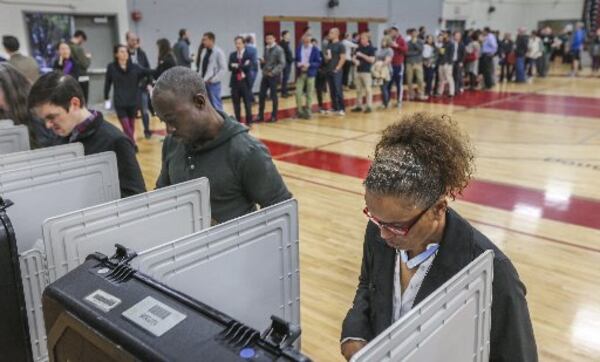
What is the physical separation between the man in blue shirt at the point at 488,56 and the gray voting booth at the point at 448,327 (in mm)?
12960

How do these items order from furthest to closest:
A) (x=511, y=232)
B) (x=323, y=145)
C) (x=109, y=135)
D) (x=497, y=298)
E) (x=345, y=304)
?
(x=323, y=145)
(x=511, y=232)
(x=345, y=304)
(x=109, y=135)
(x=497, y=298)

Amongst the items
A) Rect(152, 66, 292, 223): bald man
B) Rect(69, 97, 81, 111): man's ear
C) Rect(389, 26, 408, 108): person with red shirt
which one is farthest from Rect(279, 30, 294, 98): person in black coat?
Rect(152, 66, 292, 223): bald man

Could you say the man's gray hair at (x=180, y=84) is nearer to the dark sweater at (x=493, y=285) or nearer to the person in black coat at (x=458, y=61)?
the dark sweater at (x=493, y=285)

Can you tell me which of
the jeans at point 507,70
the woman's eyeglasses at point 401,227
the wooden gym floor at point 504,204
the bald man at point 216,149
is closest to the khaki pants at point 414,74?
the wooden gym floor at point 504,204

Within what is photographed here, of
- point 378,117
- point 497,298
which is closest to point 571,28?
point 378,117

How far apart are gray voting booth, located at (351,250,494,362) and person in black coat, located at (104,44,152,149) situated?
614 centimetres

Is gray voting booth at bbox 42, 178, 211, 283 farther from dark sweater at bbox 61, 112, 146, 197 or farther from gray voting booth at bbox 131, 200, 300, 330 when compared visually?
dark sweater at bbox 61, 112, 146, 197

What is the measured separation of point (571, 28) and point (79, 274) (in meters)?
22.2

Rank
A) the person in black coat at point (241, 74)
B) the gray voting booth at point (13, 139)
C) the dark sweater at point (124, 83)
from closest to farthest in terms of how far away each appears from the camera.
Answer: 1. the gray voting booth at point (13, 139)
2. the dark sweater at point (124, 83)
3. the person in black coat at point (241, 74)

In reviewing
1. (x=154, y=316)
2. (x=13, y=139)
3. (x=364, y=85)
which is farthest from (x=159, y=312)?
(x=364, y=85)

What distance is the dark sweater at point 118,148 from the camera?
2.06 m

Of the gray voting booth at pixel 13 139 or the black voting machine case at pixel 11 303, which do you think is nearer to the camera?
the black voting machine case at pixel 11 303

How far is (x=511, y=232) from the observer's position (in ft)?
13.6

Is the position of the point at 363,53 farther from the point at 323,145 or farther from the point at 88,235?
the point at 88,235
